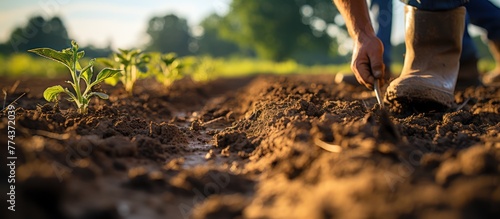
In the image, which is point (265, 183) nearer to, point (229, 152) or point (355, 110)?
point (229, 152)

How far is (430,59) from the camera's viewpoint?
8.91 ft

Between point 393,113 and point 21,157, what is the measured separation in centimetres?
226

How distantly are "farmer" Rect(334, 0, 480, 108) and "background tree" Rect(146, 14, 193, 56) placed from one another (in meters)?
43.3

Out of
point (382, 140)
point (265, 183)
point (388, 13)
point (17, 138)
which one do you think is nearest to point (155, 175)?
point (265, 183)

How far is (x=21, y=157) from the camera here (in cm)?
132

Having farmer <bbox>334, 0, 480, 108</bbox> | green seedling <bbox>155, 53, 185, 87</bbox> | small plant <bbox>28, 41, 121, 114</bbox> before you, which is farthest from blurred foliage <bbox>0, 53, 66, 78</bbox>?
farmer <bbox>334, 0, 480, 108</bbox>

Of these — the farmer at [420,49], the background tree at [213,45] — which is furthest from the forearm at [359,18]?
the background tree at [213,45]

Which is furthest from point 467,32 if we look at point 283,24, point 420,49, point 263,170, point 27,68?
point 283,24

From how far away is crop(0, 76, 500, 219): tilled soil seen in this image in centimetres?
90

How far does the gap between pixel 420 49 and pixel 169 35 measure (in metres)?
45.7

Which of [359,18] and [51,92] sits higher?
[359,18]

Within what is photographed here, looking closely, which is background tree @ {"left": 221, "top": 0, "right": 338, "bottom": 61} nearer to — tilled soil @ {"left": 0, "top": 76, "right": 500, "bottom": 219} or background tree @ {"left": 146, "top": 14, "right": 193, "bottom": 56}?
background tree @ {"left": 146, "top": 14, "right": 193, "bottom": 56}

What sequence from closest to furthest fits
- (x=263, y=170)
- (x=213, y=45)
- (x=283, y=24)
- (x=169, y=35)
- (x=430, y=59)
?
(x=263, y=170), (x=430, y=59), (x=283, y=24), (x=169, y=35), (x=213, y=45)

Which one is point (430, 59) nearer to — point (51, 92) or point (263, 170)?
point (263, 170)
